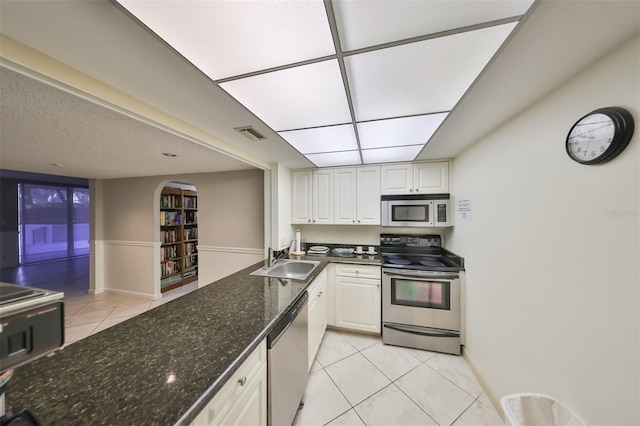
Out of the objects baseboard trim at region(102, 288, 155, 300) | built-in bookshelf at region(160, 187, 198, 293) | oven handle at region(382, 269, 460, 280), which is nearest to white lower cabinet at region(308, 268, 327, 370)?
oven handle at region(382, 269, 460, 280)

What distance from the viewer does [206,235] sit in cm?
342

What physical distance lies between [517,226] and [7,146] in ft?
14.3

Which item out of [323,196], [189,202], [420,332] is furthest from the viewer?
[189,202]

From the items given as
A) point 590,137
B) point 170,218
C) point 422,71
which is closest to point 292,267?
point 422,71

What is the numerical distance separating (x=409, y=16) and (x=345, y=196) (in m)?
2.16

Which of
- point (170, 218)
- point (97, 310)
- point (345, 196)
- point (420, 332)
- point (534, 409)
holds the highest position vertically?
point (345, 196)

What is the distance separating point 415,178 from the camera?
265 centimetres

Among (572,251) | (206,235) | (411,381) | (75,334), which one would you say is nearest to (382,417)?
(411,381)

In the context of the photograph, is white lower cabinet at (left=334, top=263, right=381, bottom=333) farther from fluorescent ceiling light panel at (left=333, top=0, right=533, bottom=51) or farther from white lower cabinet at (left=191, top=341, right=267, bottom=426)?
fluorescent ceiling light panel at (left=333, top=0, right=533, bottom=51)

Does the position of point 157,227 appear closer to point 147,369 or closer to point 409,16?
point 147,369

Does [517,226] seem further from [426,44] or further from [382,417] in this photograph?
[382,417]

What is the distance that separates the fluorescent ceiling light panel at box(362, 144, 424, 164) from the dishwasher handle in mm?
1629

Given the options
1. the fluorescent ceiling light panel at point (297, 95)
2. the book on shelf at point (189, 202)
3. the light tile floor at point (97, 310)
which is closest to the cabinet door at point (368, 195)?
the fluorescent ceiling light panel at point (297, 95)

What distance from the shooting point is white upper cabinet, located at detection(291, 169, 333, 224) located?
2.93m
